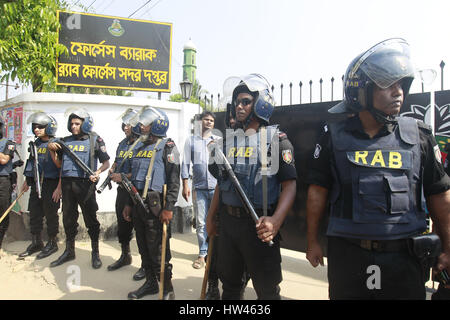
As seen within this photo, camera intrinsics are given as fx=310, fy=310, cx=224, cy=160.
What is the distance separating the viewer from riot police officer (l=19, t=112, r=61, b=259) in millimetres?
4688

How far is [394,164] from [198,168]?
300cm

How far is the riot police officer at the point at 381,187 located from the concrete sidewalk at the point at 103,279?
6.03 ft

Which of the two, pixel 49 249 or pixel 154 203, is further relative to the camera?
pixel 49 249

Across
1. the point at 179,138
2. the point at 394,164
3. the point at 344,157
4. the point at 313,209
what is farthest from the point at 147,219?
the point at 179,138

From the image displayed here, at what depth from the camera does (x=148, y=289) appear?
131 inches

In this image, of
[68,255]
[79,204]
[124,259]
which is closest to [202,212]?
[124,259]

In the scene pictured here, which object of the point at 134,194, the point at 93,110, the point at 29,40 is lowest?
the point at 134,194

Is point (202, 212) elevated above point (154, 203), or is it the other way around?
point (154, 203)

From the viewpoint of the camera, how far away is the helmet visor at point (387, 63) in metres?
1.67

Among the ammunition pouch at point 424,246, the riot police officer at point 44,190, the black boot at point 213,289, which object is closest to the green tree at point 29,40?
the riot police officer at point 44,190

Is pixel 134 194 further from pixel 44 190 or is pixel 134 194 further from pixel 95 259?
pixel 44 190

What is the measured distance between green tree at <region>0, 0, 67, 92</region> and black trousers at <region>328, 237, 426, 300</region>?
617 cm

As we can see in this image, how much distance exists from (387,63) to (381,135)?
0.39 m

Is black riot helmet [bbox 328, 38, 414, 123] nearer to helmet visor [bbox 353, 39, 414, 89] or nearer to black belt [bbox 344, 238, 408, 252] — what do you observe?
helmet visor [bbox 353, 39, 414, 89]
